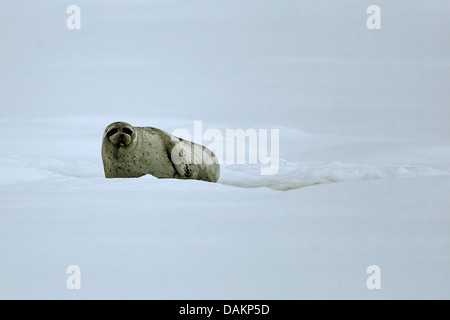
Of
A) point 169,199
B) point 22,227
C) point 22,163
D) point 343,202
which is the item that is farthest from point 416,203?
point 22,163

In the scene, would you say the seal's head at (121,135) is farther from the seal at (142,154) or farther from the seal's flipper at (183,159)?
the seal's flipper at (183,159)

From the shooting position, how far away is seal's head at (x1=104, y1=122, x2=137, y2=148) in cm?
895

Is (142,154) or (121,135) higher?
(121,135)

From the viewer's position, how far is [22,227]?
6438 millimetres

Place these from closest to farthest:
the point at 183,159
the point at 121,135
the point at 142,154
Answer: the point at 121,135, the point at 142,154, the point at 183,159

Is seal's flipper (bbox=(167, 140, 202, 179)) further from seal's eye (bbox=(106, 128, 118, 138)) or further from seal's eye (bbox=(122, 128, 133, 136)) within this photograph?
seal's eye (bbox=(106, 128, 118, 138))

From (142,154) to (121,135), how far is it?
320 mm

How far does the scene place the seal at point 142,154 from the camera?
9.01 metres

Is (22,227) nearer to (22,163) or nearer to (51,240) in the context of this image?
(51,240)

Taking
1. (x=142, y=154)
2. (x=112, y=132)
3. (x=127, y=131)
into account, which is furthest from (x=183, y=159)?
(x=112, y=132)

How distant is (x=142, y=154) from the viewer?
29.8 ft

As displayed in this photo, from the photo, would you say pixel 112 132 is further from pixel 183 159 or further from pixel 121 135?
pixel 183 159

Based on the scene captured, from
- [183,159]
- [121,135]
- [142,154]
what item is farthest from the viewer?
[183,159]

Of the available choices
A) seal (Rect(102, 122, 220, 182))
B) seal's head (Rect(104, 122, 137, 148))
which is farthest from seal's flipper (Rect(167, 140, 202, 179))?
seal's head (Rect(104, 122, 137, 148))
